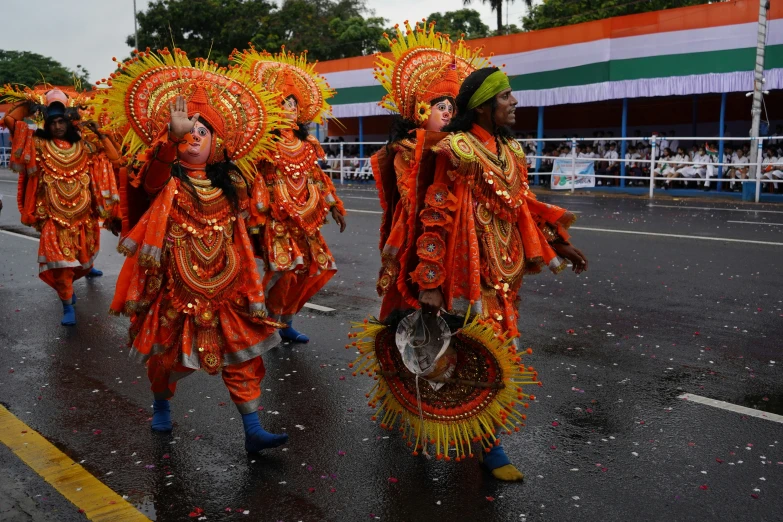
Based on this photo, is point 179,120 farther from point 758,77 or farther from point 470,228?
point 758,77

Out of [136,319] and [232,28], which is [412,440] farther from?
[232,28]

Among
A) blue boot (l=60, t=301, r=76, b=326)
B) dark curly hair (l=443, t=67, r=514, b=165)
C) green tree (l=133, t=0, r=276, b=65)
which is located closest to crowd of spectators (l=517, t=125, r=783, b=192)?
blue boot (l=60, t=301, r=76, b=326)

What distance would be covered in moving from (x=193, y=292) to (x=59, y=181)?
4280 mm

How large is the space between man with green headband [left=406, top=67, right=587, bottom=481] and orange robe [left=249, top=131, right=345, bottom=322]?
2393 millimetres

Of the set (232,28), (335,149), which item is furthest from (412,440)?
(232,28)

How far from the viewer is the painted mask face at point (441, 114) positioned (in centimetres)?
584

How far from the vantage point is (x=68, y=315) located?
24.9ft

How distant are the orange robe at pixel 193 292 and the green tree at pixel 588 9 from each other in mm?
32880

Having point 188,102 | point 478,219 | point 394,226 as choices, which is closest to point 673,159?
point 394,226

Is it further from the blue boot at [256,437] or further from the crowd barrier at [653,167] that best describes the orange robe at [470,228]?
the crowd barrier at [653,167]

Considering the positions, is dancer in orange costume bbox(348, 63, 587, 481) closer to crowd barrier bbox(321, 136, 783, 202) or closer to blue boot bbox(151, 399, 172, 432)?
blue boot bbox(151, 399, 172, 432)

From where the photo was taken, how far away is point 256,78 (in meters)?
6.82

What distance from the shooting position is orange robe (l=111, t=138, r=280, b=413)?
14.3ft

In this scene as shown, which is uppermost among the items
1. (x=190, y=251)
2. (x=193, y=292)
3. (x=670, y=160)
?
(x=670, y=160)
